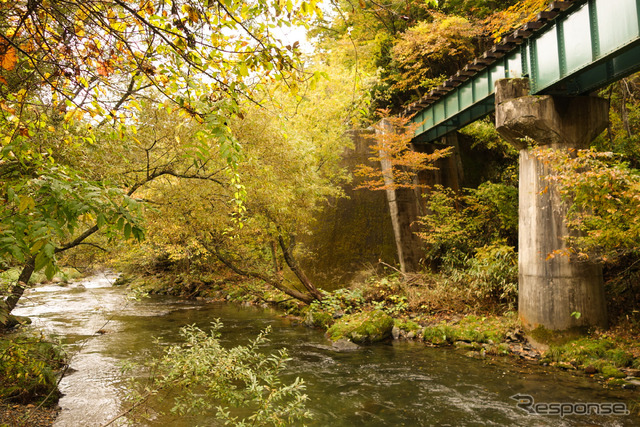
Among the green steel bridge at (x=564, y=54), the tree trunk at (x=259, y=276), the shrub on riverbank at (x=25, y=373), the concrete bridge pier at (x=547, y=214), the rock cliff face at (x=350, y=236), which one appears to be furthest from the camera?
the rock cliff face at (x=350, y=236)

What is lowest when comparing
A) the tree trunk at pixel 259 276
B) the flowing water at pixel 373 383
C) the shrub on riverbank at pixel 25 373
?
the flowing water at pixel 373 383

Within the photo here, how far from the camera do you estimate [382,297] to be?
49.9 ft

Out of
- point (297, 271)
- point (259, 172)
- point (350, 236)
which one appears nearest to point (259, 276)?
point (297, 271)

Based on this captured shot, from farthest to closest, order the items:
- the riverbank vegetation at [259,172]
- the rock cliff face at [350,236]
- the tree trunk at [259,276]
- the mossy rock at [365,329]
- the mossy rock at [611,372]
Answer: the rock cliff face at [350,236], the tree trunk at [259,276], the mossy rock at [365,329], the mossy rock at [611,372], the riverbank vegetation at [259,172]

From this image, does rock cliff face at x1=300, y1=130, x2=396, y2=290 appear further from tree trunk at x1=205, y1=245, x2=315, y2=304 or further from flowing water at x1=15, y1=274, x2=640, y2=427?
flowing water at x1=15, y1=274, x2=640, y2=427

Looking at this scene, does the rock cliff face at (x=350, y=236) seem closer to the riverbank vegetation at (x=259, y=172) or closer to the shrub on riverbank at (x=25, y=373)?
the riverbank vegetation at (x=259, y=172)

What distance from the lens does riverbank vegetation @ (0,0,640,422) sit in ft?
11.1

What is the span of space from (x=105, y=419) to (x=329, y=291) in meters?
11.0

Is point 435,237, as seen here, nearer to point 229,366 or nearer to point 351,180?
point 351,180

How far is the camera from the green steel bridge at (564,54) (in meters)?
8.49

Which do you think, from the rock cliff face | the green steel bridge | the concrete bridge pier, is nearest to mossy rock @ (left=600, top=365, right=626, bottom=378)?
the concrete bridge pier

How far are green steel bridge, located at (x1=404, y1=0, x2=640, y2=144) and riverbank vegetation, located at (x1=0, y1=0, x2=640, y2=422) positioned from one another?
1930mm

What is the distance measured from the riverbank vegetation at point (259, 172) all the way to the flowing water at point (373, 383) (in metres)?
1.06

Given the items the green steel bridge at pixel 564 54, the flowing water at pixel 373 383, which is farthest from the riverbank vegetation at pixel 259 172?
the green steel bridge at pixel 564 54
